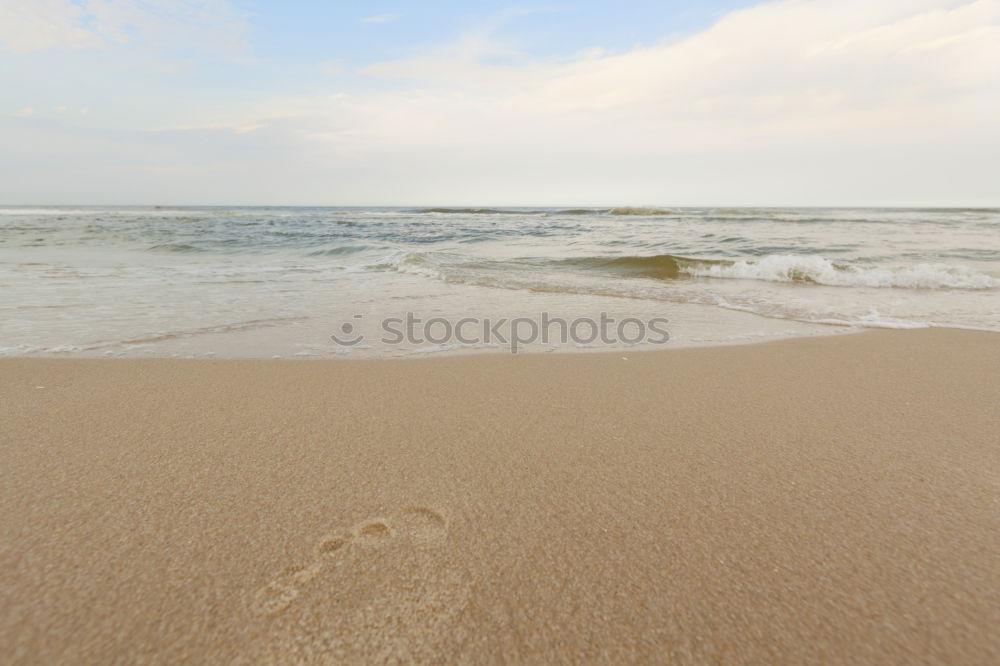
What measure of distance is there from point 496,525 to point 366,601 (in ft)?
1.29

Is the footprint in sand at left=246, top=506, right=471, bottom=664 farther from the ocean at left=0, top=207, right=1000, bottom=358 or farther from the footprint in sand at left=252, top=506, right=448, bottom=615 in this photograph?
the ocean at left=0, top=207, right=1000, bottom=358

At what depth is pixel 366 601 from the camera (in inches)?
40.9

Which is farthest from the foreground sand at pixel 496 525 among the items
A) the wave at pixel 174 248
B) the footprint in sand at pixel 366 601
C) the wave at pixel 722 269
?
the wave at pixel 174 248

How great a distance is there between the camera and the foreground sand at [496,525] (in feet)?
3.17

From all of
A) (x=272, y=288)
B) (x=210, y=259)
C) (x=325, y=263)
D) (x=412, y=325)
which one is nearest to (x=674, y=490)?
(x=412, y=325)

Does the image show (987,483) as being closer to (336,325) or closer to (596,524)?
(596,524)

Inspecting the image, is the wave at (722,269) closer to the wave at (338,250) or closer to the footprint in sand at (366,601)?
the wave at (338,250)

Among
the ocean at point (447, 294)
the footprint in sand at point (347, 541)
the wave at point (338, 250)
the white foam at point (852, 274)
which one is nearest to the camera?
the footprint in sand at point (347, 541)

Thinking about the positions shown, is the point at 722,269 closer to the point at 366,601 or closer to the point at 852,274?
the point at 852,274

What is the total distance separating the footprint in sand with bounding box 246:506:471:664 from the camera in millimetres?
928

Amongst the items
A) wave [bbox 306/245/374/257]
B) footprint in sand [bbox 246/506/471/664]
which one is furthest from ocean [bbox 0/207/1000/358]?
footprint in sand [bbox 246/506/471/664]

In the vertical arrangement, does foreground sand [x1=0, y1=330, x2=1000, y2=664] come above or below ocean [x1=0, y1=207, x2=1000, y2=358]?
above

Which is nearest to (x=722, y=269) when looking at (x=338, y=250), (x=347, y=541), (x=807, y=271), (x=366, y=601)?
(x=807, y=271)

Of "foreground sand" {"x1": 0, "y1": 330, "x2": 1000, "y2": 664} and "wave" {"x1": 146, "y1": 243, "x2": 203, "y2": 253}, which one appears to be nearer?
"foreground sand" {"x1": 0, "y1": 330, "x2": 1000, "y2": 664}
